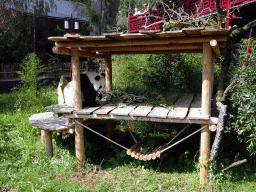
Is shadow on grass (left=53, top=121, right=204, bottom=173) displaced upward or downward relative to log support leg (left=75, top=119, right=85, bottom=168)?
downward

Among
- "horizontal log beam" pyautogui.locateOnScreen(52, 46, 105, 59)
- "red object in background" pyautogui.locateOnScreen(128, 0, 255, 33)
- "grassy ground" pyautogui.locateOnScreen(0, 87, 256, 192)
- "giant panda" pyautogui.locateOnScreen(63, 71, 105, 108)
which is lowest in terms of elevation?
"grassy ground" pyautogui.locateOnScreen(0, 87, 256, 192)

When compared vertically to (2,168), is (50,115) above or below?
above

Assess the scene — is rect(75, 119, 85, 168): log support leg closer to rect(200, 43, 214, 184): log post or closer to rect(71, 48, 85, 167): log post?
rect(71, 48, 85, 167): log post

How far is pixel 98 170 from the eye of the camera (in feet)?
14.3

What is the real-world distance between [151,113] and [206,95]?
2.80 ft

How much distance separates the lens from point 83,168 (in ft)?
14.2

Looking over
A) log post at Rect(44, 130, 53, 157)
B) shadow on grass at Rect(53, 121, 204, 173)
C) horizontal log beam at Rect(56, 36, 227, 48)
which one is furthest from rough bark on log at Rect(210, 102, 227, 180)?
log post at Rect(44, 130, 53, 157)

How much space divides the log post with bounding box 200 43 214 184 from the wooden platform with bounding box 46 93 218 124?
7.2 inches

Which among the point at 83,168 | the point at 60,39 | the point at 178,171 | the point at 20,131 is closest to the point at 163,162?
the point at 178,171

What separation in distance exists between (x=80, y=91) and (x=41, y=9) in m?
13.4

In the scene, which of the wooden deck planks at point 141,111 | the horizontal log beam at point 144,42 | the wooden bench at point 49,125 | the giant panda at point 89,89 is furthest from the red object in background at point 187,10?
the wooden bench at point 49,125

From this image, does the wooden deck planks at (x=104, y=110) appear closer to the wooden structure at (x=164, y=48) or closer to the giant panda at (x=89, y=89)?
the wooden structure at (x=164, y=48)

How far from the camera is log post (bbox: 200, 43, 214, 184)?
11.2 ft

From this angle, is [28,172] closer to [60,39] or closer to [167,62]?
[60,39]
